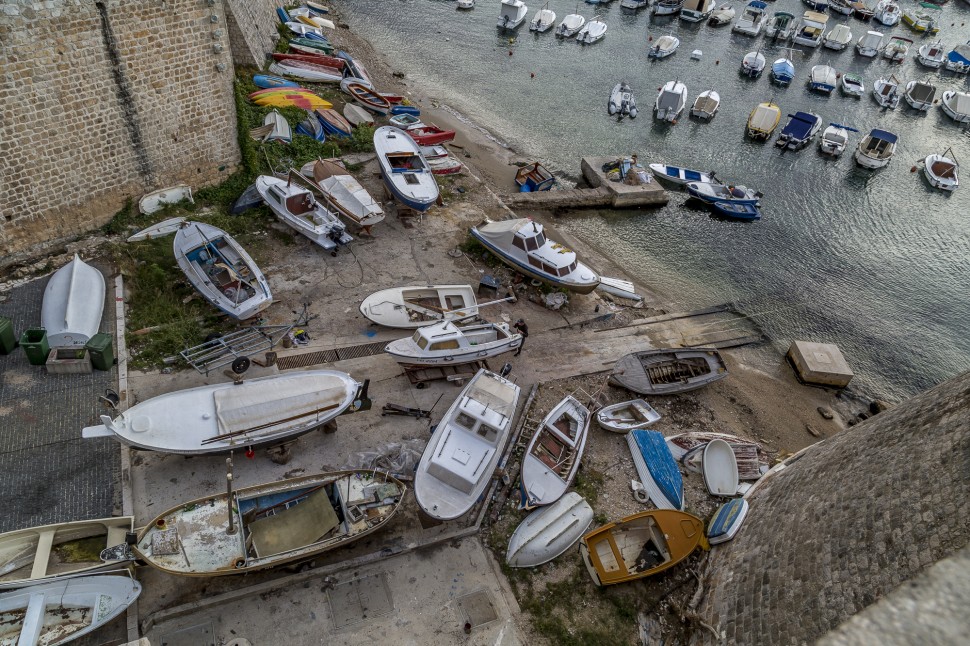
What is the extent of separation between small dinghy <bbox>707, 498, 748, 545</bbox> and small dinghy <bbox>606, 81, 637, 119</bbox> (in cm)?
2507

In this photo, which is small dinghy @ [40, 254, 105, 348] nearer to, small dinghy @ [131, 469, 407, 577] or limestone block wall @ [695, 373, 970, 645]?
small dinghy @ [131, 469, 407, 577]

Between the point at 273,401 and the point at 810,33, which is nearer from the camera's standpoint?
the point at 273,401

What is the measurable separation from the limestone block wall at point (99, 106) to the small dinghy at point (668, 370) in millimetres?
15419

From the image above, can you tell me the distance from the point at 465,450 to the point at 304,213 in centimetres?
1041

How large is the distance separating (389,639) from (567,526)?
4.12 m

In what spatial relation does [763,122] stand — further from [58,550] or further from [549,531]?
[58,550]

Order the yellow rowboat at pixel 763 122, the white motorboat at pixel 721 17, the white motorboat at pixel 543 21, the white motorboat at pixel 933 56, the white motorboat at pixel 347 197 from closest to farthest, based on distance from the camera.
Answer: the white motorboat at pixel 347 197 < the yellow rowboat at pixel 763 122 < the white motorboat at pixel 543 21 < the white motorboat at pixel 933 56 < the white motorboat at pixel 721 17

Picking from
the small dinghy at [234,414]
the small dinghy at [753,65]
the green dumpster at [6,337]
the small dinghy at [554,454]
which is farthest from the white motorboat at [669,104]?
the green dumpster at [6,337]

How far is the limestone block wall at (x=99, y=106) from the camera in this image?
1448 cm

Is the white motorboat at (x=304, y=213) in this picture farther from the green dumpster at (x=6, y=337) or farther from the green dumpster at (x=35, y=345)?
the green dumpster at (x=6, y=337)

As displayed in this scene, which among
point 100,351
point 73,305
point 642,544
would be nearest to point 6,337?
point 73,305

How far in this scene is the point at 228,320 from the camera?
15.3 m

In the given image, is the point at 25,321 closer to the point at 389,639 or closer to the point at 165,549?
the point at 165,549

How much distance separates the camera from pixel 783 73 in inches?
1500
